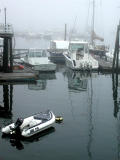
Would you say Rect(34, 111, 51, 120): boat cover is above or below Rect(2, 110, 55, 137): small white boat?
above

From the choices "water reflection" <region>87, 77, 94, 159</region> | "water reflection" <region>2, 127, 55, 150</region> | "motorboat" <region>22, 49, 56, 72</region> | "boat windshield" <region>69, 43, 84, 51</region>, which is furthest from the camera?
"boat windshield" <region>69, 43, 84, 51</region>

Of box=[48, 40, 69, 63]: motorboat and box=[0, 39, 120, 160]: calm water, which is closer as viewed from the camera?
box=[0, 39, 120, 160]: calm water

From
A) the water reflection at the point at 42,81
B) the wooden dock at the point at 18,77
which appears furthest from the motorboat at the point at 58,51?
the wooden dock at the point at 18,77

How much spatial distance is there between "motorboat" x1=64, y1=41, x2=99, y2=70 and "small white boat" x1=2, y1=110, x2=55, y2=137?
23.4 metres

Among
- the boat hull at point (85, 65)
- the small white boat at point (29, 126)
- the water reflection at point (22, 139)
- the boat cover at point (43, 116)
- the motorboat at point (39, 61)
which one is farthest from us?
the boat hull at point (85, 65)

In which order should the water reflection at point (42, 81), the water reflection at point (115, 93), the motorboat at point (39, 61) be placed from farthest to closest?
the motorboat at point (39, 61) → the water reflection at point (42, 81) → the water reflection at point (115, 93)

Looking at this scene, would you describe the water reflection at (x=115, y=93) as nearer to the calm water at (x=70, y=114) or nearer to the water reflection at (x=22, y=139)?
the calm water at (x=70, y=114)

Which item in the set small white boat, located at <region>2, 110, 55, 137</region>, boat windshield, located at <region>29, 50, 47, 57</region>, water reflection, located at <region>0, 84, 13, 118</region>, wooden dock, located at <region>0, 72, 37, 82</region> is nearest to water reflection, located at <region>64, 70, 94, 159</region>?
small white boat, located at <region>2, 110, 55, 137</region>

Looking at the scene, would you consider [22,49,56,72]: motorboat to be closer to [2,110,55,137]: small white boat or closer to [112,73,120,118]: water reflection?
[112,73,120,118]: water reflection

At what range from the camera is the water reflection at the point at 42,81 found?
108ft

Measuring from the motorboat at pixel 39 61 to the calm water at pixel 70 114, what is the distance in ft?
5.25

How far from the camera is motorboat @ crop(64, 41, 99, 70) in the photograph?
4328cm

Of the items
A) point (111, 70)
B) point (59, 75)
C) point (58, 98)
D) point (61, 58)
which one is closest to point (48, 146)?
point (58, 98)

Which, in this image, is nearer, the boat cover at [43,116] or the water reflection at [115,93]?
the boat cover at [43,116]
